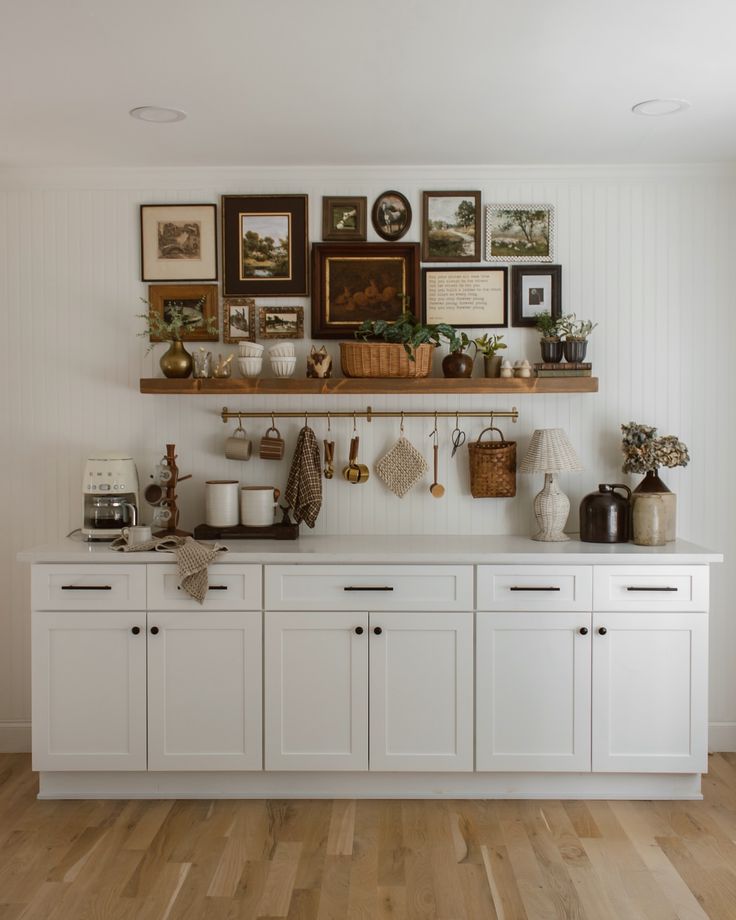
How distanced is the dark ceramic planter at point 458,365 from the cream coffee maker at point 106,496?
1.37m

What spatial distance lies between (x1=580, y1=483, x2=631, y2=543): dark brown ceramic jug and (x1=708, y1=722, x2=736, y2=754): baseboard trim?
1.00m

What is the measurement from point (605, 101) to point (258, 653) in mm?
2303

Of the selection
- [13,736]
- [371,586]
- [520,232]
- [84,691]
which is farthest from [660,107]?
[13,736]

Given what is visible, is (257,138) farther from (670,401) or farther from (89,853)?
(89,853)

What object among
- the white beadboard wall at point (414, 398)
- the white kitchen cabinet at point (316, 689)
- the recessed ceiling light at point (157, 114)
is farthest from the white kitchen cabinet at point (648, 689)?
the recessed ceiling light at point (157, 114)

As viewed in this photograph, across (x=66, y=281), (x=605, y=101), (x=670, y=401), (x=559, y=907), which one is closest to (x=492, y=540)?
(x=670, y=401)

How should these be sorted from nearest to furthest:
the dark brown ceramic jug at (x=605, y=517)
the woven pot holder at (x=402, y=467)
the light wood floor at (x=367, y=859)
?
1. the light wood floor at (x=367, y=859)
2. the dark brown ceramic jug at (x=605, y=517)
3. the woven pot holder at (x=402, y=467)

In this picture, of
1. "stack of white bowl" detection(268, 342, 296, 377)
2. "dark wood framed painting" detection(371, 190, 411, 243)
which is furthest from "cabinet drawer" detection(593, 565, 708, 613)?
"dark wood framed painting" detection(371, 190, 411, 243)

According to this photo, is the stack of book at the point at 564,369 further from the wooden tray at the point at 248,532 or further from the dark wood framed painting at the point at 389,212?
the wooden tray at the point at 248,532

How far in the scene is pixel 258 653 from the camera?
328 cm

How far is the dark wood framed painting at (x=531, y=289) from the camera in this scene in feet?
12.3

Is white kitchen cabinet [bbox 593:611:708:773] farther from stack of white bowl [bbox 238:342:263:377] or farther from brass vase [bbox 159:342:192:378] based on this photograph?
brass vase [bbox 159:342:192:378]

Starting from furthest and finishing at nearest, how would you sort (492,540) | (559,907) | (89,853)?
(492,540)
(89,853)
(559,907)

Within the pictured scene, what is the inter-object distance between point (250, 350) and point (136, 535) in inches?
34.4
